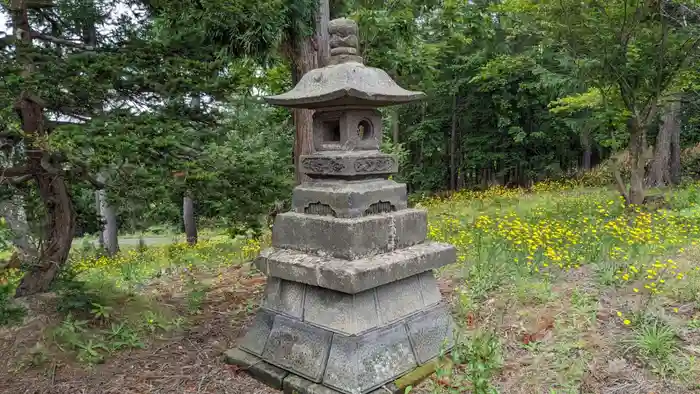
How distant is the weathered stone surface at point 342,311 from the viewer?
342 cm

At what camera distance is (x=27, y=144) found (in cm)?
381

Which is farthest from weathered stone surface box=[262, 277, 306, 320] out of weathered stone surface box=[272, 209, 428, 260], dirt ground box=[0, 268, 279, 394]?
dirt ground box=[0, 268, 279, 394]

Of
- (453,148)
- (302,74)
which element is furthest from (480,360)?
(453,148)

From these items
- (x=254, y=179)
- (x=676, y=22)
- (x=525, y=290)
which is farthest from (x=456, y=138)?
(x=254, y=179)

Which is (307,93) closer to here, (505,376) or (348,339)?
(348,339)

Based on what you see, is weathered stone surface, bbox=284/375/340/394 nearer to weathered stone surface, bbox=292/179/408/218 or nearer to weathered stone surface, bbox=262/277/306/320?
weathered stone surface, bbox=262/277/306/320

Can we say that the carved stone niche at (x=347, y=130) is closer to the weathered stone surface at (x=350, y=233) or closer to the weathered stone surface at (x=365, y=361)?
the weathered stone surface at (x=350, y=233)

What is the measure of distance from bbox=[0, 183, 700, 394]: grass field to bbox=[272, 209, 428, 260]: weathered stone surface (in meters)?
1.01

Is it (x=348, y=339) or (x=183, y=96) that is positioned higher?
(x=183, y=96)

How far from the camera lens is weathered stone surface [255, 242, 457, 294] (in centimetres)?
332

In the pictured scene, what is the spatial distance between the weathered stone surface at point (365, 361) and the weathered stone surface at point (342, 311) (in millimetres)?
74

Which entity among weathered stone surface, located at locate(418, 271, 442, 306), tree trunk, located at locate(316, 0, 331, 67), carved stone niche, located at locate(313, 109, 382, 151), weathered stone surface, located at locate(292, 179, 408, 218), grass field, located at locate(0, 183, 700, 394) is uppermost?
tree trunk, located at locate(316, 0, 331, 67)

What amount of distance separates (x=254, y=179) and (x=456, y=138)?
1679 centimetres

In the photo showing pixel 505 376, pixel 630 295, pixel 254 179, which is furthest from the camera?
pixel 630 295
